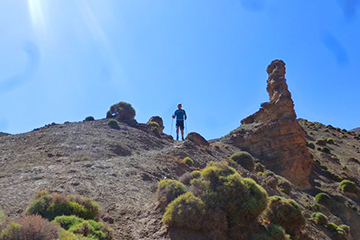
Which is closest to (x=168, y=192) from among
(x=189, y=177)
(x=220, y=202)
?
(x=189, y=177)

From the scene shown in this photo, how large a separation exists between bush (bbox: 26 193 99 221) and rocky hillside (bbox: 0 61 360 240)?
2.09 ft

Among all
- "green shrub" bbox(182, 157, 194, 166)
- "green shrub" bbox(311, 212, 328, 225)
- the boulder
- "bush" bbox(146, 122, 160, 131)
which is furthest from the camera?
"bush" bbox(146, 122, 160, 131)

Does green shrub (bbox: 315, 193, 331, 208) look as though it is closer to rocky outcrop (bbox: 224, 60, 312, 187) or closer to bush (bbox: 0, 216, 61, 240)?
rocky outcrop (bbox: 224, 60, 312, 187)

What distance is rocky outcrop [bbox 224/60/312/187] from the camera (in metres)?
32.9

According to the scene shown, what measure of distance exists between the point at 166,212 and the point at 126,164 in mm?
7393

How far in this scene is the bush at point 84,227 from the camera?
6.72m

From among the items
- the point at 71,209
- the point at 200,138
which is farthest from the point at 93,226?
the point at 200,138

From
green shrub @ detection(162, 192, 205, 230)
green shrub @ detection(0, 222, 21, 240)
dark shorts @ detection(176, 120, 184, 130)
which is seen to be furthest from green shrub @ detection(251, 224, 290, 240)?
dark shorts @ detection(176, 120, 184, 130)

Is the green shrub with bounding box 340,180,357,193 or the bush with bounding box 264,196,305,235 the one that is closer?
the bush with bounding box 264,196,305,235

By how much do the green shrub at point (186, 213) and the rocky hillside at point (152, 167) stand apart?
19 cm

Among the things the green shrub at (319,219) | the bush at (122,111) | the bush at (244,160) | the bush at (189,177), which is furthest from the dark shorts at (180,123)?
the bush at (189,177)

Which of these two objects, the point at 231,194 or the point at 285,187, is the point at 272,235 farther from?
the point at 285,187

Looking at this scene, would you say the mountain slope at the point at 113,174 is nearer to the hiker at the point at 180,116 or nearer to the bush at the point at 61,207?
the bush at the point at 61,207

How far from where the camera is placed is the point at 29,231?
5551 mm
